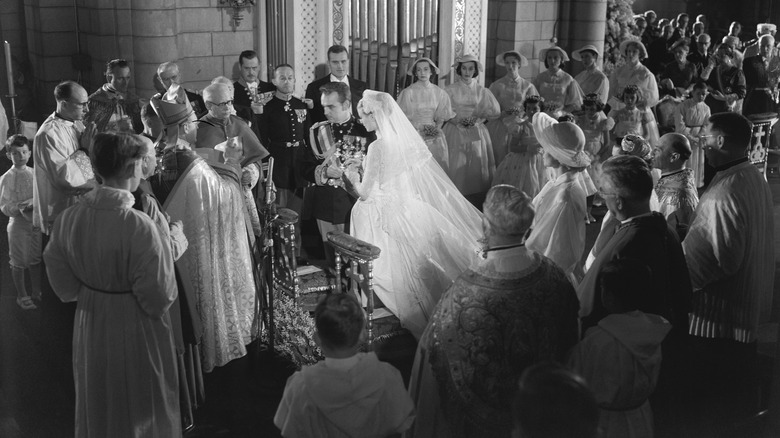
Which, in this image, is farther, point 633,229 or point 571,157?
point 571,157

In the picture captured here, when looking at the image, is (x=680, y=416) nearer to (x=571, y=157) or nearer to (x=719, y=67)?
(x=571, y=157)

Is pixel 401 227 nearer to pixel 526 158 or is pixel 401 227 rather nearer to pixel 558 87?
pixel 526 158

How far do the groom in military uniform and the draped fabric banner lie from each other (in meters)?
4.00

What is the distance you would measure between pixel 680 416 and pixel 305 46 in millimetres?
6379

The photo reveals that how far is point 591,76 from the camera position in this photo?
1105 cm

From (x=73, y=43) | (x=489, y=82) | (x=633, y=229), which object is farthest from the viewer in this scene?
(x=489, y=82)

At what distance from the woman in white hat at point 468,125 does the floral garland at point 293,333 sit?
14.0 feet

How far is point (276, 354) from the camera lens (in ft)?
19.2

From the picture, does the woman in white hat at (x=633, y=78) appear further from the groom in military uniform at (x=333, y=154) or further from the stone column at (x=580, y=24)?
the groom in military uniform at (x=333, y=154)

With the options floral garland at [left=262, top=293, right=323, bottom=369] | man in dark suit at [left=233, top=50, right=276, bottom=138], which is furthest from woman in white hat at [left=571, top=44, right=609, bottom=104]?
floral garland at [left=262, top=293, right=323, bottom=369]

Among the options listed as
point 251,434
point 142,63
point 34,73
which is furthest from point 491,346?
point 34,73

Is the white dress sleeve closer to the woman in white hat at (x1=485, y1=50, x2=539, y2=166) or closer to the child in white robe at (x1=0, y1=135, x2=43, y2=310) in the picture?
the child in white robe at (x1=0, y1=135, x2=43, y2=310)

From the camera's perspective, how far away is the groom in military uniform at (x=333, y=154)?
6.57m

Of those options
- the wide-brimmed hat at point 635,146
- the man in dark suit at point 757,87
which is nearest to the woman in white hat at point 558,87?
the man in dark suit at point 757,87
